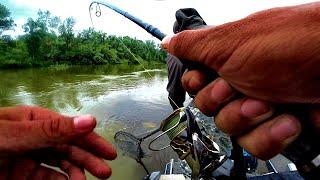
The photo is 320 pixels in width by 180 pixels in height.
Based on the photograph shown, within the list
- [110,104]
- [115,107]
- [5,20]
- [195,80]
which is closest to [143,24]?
[195,80]

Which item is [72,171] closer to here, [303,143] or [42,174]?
[42,174]

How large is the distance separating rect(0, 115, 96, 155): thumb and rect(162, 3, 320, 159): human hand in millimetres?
496

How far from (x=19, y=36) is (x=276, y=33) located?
5504 centimetres

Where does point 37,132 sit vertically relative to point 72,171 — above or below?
above

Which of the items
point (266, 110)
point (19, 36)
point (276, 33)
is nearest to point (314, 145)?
point (266, 110)

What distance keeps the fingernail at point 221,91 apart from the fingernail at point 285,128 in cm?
21

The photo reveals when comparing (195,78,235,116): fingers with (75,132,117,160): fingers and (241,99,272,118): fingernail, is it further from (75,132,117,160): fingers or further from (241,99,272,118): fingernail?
(75,132,117,160): fingers

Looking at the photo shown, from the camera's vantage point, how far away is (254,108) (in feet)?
3.76

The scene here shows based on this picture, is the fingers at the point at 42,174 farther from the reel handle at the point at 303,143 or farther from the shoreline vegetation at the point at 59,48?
the shoreline vegetation at the point at 59,48

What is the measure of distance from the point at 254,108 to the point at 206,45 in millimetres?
284

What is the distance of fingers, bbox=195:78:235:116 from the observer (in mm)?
1236

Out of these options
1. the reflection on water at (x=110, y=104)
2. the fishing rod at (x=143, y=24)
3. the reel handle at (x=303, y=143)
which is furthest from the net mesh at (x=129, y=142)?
the reel handle at (x=303, y=143)

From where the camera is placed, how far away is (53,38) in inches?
2144

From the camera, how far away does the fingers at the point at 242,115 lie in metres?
1.13
